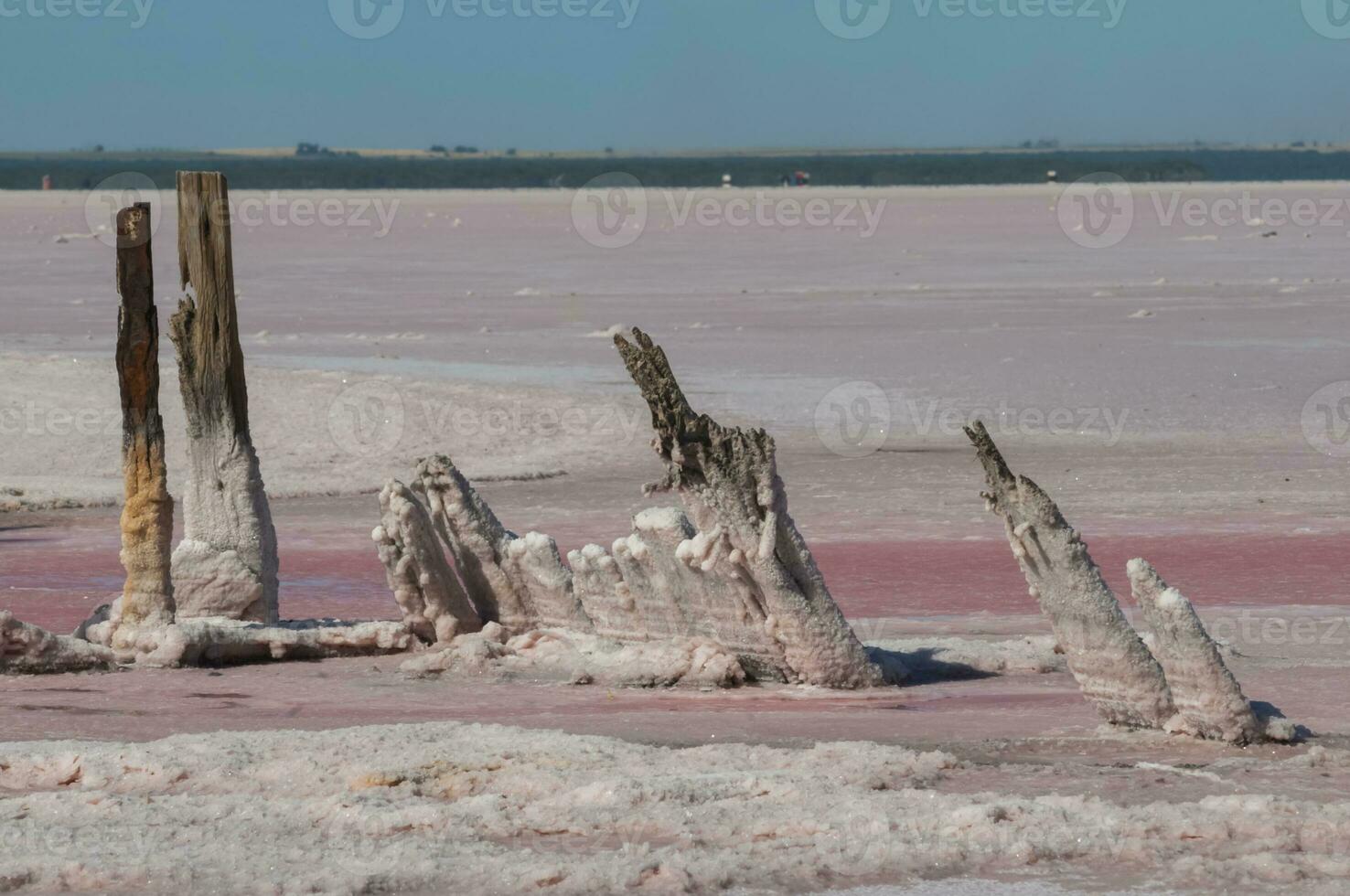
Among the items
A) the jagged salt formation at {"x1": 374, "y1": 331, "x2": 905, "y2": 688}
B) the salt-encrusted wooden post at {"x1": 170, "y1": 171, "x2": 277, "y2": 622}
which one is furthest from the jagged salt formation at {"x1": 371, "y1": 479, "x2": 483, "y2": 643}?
the salt-encrusted wooden post at {"x1": 170, "y1": 171, "x2": 277, "y2": 622}

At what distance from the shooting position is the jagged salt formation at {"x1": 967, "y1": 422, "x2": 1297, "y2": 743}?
772 centimetres

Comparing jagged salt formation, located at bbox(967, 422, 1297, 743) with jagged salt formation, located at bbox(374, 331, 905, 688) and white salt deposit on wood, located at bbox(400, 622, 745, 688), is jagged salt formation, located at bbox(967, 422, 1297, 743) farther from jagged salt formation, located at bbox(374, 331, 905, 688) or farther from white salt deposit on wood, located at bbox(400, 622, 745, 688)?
white salt deposit on wood, located at bbox(400, 622, 745, 688)

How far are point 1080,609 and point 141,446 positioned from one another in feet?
14.9

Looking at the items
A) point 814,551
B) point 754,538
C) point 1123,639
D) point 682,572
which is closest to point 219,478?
point 682,572

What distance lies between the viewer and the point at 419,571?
1021 cm

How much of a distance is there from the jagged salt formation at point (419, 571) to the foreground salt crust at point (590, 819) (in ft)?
8.15

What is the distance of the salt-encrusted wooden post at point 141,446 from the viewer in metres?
10.1

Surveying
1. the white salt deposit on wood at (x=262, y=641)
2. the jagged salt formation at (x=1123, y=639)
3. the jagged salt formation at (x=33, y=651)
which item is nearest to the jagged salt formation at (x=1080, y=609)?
the jagged salt formation at (x=1123, y=639)

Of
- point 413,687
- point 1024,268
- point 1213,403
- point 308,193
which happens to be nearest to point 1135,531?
point 413,687

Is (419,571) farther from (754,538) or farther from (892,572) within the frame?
(892,572)

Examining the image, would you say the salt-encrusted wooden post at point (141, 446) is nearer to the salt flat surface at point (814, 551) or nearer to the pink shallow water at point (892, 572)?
the salt flat surface at point (814, 551)

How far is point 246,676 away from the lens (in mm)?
9734

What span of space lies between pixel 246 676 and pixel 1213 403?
12.9 m

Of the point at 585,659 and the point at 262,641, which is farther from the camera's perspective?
the point at 262,641
